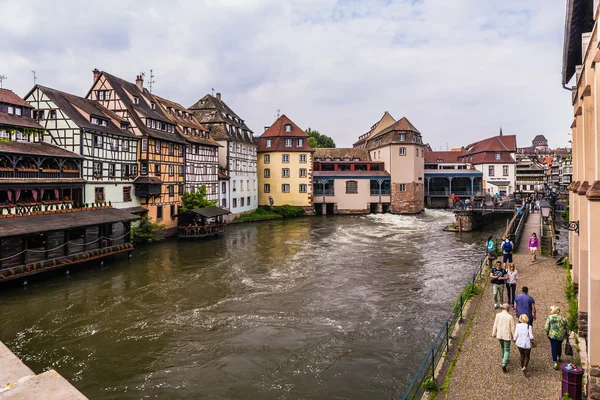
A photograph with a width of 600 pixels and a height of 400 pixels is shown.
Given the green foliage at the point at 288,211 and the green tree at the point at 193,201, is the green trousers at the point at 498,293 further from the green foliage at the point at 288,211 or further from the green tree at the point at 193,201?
the green foliage at the point at 288,211

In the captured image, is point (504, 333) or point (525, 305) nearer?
point (504, 333)

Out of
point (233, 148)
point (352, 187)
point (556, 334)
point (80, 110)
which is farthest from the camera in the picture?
point (352, 187)

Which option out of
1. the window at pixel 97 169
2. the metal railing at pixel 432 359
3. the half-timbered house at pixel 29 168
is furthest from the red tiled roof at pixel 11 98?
the metal railing at pixel 432 359

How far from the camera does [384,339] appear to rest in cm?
1301

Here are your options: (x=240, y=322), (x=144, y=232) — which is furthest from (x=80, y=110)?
(x=240, y=322)

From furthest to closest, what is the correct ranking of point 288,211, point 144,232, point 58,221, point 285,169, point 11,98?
1. point 285,169
2. point 288,211
3. point 144,232
4. point 11,98
5. point 58,221

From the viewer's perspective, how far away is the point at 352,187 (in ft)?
187

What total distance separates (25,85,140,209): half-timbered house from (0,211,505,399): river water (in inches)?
215

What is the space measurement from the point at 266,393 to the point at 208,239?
979 inches

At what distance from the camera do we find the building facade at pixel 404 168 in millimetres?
56312

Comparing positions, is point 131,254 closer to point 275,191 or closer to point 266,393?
point 266,393

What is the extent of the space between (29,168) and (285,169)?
35.6 meters

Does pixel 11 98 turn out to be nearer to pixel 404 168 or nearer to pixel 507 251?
pixel 507 251

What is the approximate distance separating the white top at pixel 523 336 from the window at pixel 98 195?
2616 cm
